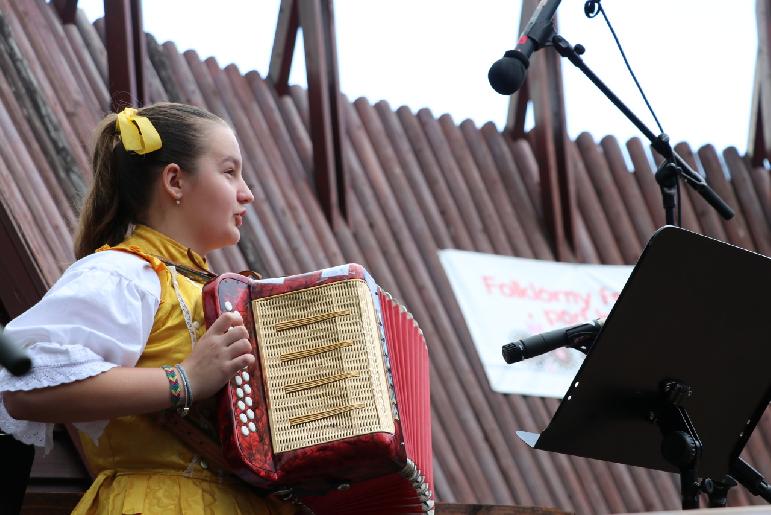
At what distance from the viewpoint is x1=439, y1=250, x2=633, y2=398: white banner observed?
5.99 metres

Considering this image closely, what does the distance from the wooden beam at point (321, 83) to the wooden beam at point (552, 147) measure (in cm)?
119

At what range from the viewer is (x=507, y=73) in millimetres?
2764

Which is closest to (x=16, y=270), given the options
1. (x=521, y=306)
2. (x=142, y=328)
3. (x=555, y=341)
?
(x=142, y=328)

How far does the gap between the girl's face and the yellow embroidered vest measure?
156 millimetres

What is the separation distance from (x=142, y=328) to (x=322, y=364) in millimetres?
326

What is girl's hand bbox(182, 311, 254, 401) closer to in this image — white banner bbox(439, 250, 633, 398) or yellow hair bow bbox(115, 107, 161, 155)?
yellow hair bow bbox(115, 107, 161, 155)

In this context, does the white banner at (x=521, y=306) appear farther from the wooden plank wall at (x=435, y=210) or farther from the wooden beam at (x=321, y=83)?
the wooden beam at (x=321, y=83)

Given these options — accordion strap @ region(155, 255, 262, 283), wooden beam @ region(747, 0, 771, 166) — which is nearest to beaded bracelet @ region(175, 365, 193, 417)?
accordion strap @ region(155, 255, 262, 283)

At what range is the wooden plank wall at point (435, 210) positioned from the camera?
5.12 m

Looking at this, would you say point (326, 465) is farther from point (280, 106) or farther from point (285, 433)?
point (280, 106)

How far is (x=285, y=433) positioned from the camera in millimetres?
2092

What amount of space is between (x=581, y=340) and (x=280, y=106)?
12.3ft

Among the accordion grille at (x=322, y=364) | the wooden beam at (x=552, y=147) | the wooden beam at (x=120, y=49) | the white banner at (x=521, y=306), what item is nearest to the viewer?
the accordion grille at (x=322, y=364)

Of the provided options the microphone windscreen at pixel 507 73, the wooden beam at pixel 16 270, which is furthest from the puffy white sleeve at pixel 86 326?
the wooden beam at pixel 16 270
